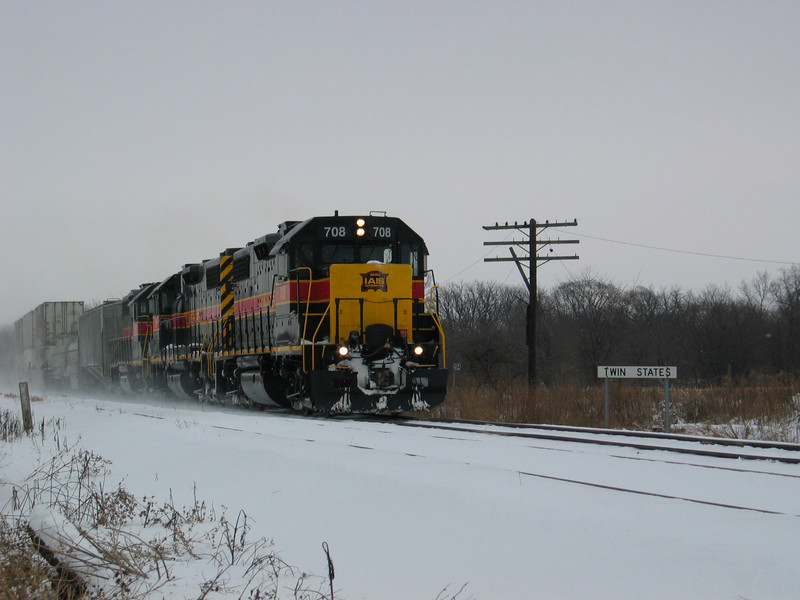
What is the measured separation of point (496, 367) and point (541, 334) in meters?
6.51

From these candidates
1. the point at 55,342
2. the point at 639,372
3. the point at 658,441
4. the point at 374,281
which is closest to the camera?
the point at 658,441

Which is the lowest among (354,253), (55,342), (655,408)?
(655,408)

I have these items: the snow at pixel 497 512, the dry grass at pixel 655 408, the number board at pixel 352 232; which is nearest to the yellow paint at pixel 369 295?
the number board at pixel 352 232

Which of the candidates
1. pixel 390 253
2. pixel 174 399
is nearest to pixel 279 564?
pixel 390 253

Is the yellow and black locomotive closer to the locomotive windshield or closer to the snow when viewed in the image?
the locomotive windshield

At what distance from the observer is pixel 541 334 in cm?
4944

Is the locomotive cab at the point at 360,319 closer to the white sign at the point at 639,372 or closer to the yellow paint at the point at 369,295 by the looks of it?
the yellow paint at the point at 369,295

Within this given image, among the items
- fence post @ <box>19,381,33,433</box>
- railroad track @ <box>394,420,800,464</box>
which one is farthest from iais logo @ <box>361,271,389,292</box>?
fence post @ <box>19,381,33,433</box>

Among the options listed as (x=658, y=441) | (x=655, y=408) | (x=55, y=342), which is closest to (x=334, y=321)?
(x=655, y=408)

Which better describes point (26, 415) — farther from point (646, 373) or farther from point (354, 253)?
point (646, 373)

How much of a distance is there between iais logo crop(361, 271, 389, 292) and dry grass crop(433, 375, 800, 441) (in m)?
3.50

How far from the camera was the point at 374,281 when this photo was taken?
15.2m

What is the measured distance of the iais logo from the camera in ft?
49.4

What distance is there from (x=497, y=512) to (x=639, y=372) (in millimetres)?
7253
